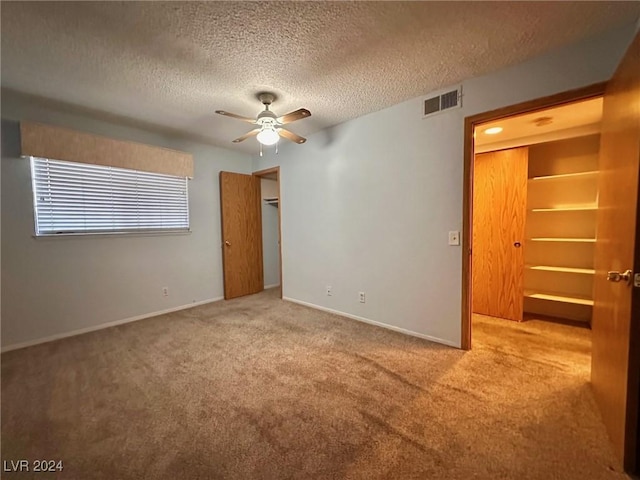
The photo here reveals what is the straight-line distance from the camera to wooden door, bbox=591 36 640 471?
4.16ft

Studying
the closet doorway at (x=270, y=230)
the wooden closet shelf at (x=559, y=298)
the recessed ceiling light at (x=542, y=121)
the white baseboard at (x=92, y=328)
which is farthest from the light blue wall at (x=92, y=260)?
the wooden closet shelf at (x=559, y=298)

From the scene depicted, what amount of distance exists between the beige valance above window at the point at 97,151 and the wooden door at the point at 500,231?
3.90 meters

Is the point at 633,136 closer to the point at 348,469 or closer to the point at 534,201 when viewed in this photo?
the point at 348,469

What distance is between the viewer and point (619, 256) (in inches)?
55.5

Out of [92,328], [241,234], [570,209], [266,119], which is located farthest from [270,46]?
[570,209]

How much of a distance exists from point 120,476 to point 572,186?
4957 millimetres

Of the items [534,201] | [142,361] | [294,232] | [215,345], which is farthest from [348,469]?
[534,201]

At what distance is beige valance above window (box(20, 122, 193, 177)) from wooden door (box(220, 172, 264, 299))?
0.73 meters

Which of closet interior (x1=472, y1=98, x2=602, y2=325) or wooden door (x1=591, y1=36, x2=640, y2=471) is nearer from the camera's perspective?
wooden door (x1=591, y1=36, x2=640, y2=471)

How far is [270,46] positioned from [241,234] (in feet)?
10.4

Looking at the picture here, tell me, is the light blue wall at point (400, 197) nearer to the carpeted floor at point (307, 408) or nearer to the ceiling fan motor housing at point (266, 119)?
the carpeted floor at point (307, 408)

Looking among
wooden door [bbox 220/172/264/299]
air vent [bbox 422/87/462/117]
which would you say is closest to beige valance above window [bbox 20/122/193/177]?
wooden door [bbox 220/172/264/299]

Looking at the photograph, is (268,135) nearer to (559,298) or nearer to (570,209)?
(570,209)

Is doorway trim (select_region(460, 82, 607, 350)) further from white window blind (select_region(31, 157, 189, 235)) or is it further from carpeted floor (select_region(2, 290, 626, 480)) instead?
white window blind (select_region(31, 157, 189, 235))
